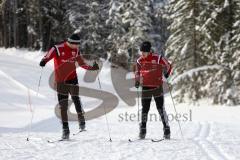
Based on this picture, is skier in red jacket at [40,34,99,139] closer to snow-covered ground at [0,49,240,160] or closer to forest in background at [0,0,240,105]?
snow-covered ground at [0,49,240,160]

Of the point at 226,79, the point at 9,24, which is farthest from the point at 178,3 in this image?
the point at 9,24

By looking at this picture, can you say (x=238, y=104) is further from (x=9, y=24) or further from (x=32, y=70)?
(x=9, y=24)

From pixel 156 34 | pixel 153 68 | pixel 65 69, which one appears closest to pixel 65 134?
pixel 65 69

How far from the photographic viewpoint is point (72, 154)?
909 centimetres

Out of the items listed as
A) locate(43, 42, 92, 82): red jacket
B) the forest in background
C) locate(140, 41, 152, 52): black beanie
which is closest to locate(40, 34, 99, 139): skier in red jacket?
locate(43, 42, 92, 82): red jacket

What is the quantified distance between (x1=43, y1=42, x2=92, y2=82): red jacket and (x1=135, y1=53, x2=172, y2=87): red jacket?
59.4 inches

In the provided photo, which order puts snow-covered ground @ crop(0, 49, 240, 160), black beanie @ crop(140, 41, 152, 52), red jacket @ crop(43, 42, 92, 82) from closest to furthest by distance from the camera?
snow-covered ground @ crop(0, 49, 240, 160) < black beanie @ crop(140, 41, 152, 52) < red jacket @ crop(43, 42, 92, 82)

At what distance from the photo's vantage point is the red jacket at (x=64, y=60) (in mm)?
10891

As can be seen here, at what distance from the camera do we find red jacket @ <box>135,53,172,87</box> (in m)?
10.9

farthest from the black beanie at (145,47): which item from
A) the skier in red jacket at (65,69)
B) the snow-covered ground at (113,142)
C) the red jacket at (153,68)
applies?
the snow-covered ground at (113,142)

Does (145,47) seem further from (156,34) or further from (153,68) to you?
(156,34)

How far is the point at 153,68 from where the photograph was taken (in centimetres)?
1105

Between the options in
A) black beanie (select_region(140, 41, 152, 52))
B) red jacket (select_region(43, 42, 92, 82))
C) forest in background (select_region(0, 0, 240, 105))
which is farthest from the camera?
forest in background (select_region(0, 0, 240, 105))

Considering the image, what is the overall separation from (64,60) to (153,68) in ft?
6.72
